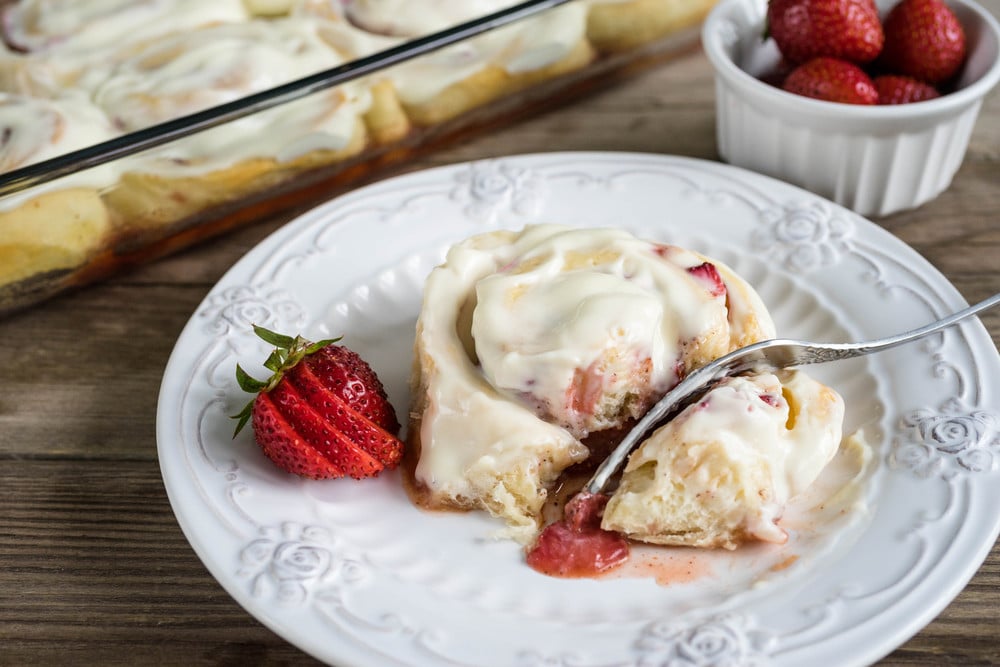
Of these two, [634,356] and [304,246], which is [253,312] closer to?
[304,246]

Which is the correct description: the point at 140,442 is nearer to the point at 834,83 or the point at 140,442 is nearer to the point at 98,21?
the point at 98,21

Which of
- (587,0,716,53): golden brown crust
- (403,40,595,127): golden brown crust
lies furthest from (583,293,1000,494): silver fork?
(587,0,716,53): golden brown crust

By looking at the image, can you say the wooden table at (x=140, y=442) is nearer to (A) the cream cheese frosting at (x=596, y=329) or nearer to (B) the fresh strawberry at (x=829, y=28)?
(B) the fresh strawberry at (x=829, y=28)

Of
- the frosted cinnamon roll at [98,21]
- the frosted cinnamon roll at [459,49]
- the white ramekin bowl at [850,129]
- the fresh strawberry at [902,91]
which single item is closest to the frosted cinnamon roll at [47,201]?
the frosted cinnamon roll at [98,21]

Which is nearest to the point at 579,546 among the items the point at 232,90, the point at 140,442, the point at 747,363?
the point at 747,363

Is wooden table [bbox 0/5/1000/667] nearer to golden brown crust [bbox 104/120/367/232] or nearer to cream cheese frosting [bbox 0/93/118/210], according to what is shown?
golden brown crust [bbox 104/120/367/232]

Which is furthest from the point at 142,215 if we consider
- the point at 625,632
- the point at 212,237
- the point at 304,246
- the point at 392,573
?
the point at 625,632
